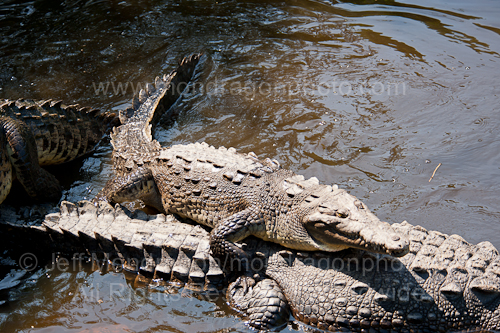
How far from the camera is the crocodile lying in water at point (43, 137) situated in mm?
4168

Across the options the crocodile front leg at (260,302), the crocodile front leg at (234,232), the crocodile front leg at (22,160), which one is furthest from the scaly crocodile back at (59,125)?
the crocodile front leg at (260,302)

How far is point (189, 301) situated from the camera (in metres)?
3.53

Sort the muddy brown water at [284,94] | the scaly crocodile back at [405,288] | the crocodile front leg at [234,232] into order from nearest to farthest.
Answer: the scaly crocodile back at [405,288] → the crocodile front leg at [234,232] → the muddy brown water at [284,94]

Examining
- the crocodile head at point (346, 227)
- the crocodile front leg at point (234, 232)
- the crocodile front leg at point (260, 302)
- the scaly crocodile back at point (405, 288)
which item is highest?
the crocodile head at point (346, 227)

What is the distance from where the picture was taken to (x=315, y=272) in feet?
10.8

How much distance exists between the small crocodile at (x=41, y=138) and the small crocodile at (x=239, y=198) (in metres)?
0.52

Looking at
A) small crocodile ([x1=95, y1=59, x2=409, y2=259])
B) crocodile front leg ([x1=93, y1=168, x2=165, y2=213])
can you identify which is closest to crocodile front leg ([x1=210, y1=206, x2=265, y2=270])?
small crocodile ([x1=95, y1=59, x2=409, y2=259])

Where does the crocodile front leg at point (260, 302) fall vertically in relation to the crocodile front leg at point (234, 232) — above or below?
below

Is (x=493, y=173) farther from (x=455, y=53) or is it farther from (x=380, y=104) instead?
(x=455, y=53)

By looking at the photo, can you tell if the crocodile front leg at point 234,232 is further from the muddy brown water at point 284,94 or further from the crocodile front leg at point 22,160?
the crocodile front leg at point 22,160

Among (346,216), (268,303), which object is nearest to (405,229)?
(346,216)

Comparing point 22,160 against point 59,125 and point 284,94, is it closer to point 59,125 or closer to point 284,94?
point 59,125

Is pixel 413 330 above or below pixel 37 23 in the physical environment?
below

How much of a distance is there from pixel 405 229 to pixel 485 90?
3.56 metres
